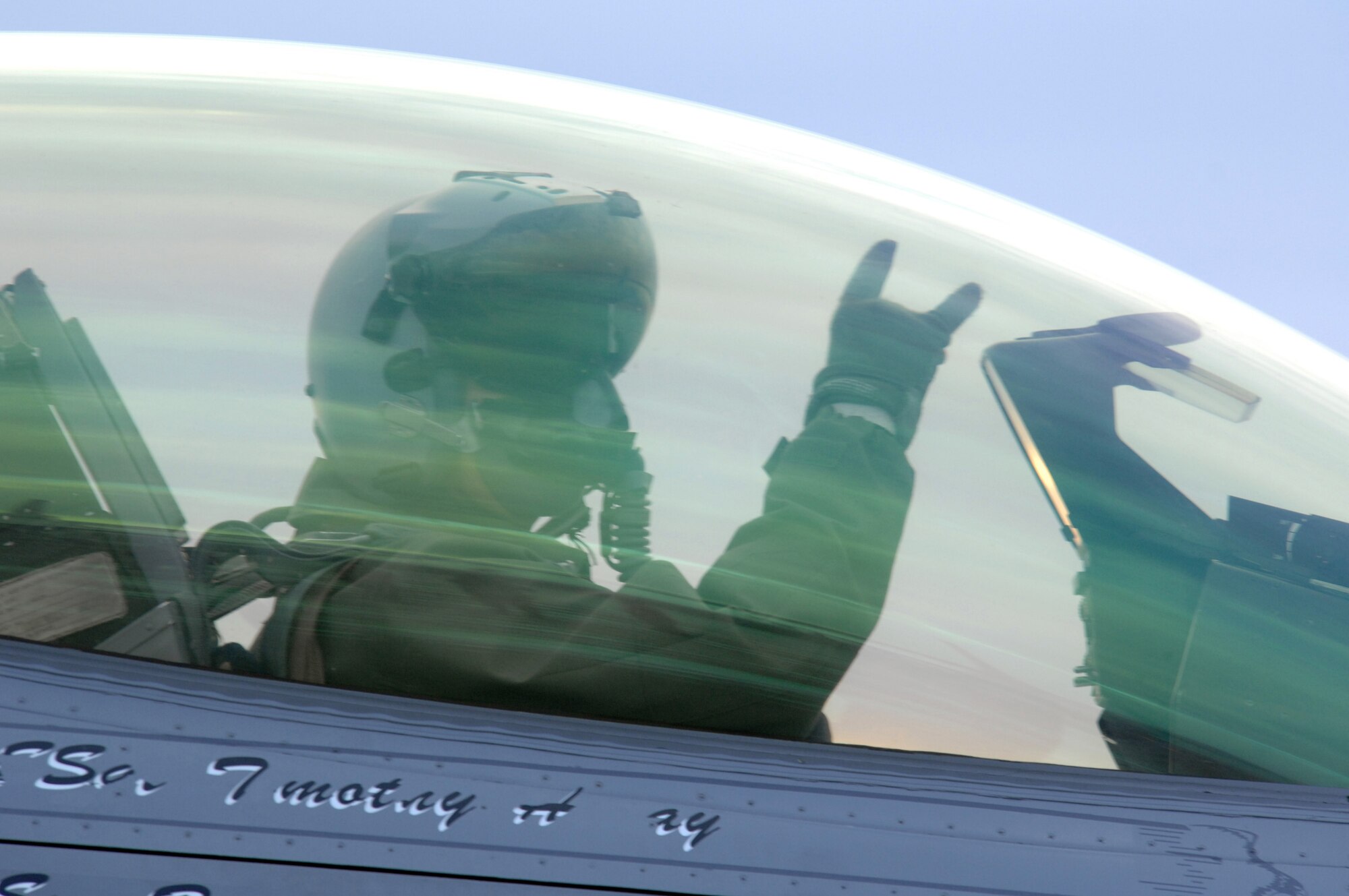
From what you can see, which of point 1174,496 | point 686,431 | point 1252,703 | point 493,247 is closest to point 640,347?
point 686,431

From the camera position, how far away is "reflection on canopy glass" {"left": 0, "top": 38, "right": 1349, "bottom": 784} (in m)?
1.09

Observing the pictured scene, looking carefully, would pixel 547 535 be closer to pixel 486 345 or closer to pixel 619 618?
pixel 619 618

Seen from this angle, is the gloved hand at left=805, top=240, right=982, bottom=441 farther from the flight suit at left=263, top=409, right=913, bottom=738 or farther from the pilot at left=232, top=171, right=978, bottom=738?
the flight suit at left=263, top=409, right=913, bottom=738

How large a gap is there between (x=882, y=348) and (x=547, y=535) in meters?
0.48

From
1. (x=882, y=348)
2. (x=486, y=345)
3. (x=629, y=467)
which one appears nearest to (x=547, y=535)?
(x=629, y=467)

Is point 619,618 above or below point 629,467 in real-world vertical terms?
below

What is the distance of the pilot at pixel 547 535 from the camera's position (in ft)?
3.51

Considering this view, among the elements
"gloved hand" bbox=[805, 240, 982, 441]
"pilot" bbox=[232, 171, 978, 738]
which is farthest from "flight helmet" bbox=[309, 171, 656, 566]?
"gloved hand" bbox=[805, 240, 982, 441]

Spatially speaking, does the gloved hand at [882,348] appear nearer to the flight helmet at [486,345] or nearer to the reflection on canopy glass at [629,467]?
the reflection on canopy glass at [629,467]

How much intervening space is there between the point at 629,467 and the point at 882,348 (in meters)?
0.36

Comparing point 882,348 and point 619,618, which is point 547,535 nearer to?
point 619,618

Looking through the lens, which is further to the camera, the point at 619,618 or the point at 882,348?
the point at 882,348

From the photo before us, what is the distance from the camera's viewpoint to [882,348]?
122 centimetres

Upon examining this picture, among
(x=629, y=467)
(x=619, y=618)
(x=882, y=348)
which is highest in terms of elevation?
(x=882, y=348)
